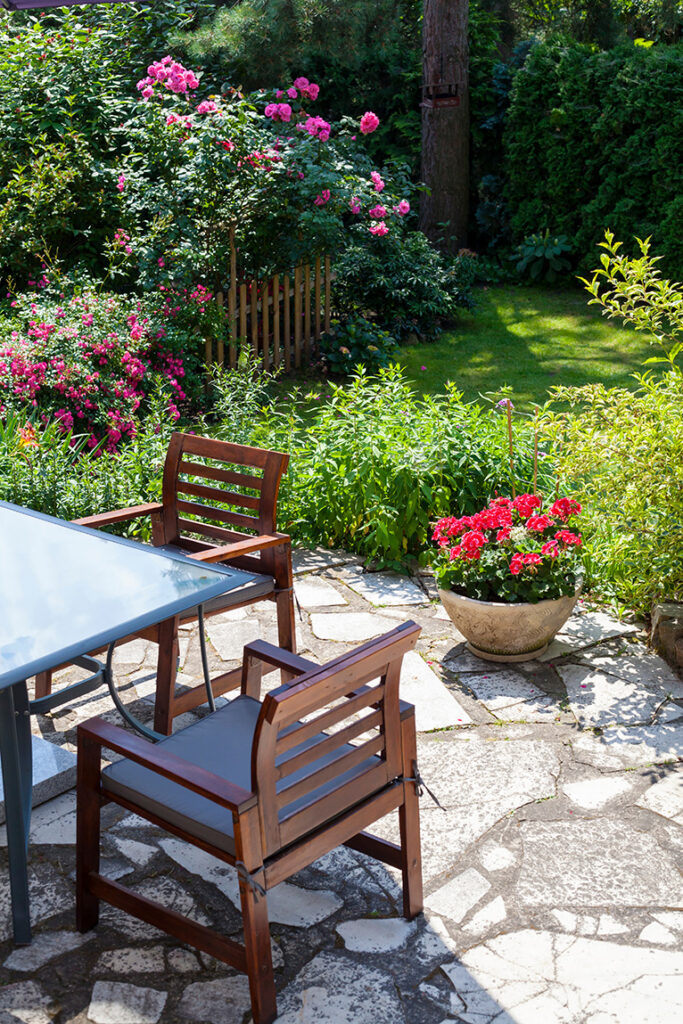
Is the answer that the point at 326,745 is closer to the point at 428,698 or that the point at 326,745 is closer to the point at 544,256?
the point at 428,698

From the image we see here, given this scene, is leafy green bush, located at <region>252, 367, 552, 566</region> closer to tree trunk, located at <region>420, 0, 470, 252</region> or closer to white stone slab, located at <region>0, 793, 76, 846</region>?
white stone slab, located at <region>0, 793, 76, 846</region>

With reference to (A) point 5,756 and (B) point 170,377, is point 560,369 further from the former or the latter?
(A) point 5,756

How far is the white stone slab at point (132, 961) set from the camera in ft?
8.14

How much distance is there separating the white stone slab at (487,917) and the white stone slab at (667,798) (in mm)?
693

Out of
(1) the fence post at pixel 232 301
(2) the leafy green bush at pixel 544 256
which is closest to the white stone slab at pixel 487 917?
(1) the fence post at pixel 232 301

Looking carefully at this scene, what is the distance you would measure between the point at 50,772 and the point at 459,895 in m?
1.39

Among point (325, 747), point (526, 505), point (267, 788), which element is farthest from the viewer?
point (526, 505)

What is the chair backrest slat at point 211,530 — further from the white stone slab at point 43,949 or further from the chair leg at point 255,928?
the chair leg at point 255,928

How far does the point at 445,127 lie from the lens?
36.3 feet

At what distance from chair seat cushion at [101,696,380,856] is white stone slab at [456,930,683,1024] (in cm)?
59

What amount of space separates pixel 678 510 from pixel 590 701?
0.85 metres

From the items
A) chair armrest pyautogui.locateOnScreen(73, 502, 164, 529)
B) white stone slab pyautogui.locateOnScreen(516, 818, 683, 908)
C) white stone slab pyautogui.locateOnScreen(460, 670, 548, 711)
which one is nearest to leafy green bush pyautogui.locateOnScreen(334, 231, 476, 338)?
chair armrest pyautogui.locateOnScreen(73, 502, 164, 529)

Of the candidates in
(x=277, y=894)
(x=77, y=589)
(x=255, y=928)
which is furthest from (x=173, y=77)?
(x=255, y=928)

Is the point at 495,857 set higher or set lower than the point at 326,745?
lower
